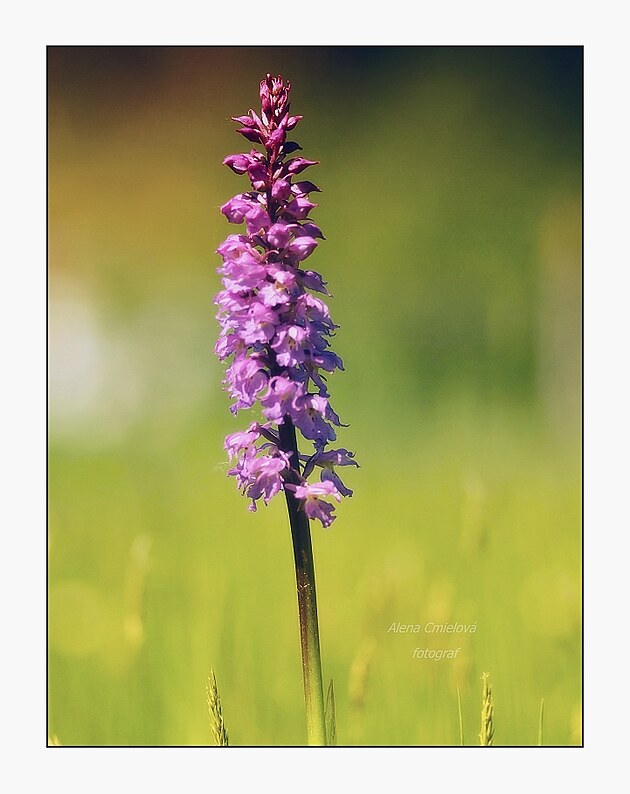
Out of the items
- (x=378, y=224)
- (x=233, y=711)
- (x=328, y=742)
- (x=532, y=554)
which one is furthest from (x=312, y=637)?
(x=378, y=224)

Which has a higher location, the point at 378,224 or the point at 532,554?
the point at 378,224

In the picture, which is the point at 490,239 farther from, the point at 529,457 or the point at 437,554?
the point at 437,554

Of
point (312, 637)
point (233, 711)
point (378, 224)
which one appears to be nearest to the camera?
point (312, 637)

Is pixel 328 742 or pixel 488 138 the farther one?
pixel 488 138

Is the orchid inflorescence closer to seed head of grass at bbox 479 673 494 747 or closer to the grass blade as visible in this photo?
seed head of grass at bbox 479 673 494 747

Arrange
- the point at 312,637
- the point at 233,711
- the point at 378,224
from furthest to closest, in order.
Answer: the point at 378,224 → the point at 233,711 → the point at 312,637

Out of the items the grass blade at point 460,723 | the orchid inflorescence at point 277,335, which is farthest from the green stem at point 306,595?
the grass blade at point 460,723

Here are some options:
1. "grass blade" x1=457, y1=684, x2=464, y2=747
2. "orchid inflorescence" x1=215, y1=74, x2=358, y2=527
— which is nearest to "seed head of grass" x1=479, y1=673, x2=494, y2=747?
"grass blade" x1=457, y1=684, x2=464, y2=747
